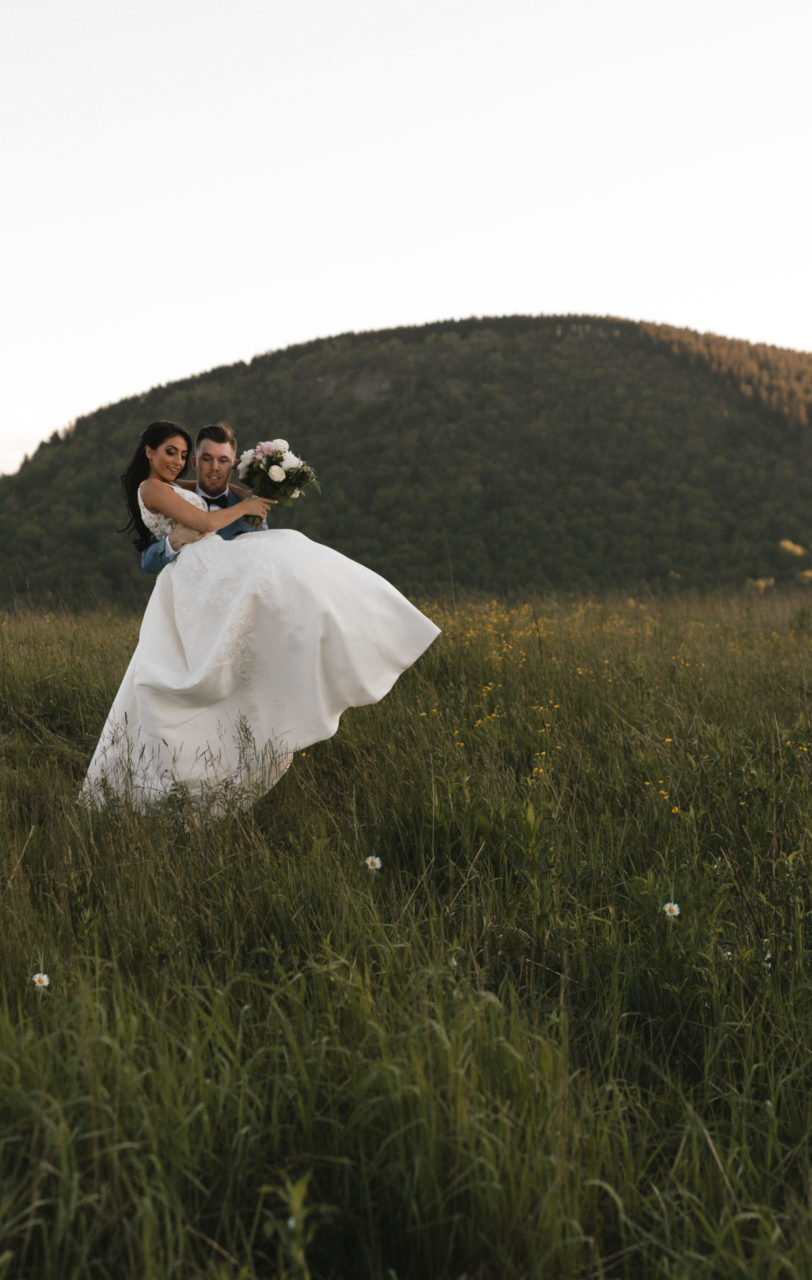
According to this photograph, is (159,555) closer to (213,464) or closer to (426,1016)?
(213,464)

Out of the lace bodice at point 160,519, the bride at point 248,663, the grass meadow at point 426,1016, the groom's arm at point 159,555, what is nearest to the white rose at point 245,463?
the lace bodice at point 160,519

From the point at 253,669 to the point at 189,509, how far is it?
0.91m

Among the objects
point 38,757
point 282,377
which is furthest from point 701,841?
point 282,377

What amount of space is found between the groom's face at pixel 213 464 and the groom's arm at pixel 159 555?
0.41 m

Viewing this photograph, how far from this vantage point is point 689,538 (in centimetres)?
2414

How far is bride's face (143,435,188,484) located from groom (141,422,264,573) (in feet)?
0.26

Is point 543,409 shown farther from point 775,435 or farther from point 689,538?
point 689,538

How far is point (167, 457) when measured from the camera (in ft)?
13.9

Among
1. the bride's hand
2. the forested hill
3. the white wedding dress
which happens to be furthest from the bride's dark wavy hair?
the forested hill

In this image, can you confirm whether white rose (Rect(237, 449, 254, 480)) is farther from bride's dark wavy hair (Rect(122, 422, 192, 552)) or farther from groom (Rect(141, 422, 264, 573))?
bride's dark wavy hair (Rect(122, 422, 192, 552))

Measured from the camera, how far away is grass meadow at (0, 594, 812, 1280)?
56.1 inches

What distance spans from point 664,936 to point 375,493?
26.0 meters

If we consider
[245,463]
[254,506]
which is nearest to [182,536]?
[254,506]

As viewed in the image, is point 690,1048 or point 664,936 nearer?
point 690,1048
